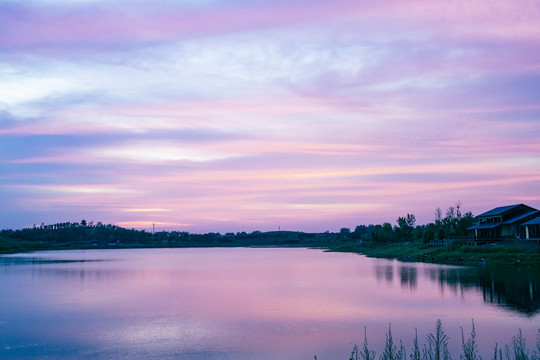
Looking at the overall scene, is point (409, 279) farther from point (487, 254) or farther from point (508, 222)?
point (508, 222)

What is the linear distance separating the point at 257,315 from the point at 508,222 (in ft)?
199

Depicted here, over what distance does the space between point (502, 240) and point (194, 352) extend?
60.3 meters

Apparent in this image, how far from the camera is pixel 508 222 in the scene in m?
77.4

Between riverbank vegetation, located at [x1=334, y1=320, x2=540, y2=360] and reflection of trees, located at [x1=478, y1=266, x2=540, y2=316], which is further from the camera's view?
reflection of trees, located at [x1=478, y1=266, x2=540, y2=316]

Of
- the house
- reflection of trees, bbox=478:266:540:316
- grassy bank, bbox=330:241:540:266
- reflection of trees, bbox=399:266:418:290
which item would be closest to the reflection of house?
the house

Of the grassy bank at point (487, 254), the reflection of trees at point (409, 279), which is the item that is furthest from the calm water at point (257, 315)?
the grassy bank at point (487, 254)

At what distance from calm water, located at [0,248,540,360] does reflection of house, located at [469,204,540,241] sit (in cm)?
2681

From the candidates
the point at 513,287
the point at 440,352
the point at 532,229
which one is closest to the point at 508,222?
the point at 532,229

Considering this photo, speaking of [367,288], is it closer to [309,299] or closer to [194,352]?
[309,299]

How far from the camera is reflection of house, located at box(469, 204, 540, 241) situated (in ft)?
247

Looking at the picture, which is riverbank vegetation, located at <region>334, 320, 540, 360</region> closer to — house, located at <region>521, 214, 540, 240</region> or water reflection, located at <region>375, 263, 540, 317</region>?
water reflection, located at <region>375, 263, 540, 317</region>

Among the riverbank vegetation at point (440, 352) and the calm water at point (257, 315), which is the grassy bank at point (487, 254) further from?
the riverbank vegetation at point (440, 352)

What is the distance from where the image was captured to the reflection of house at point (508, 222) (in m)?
75.2

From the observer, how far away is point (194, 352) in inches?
831
